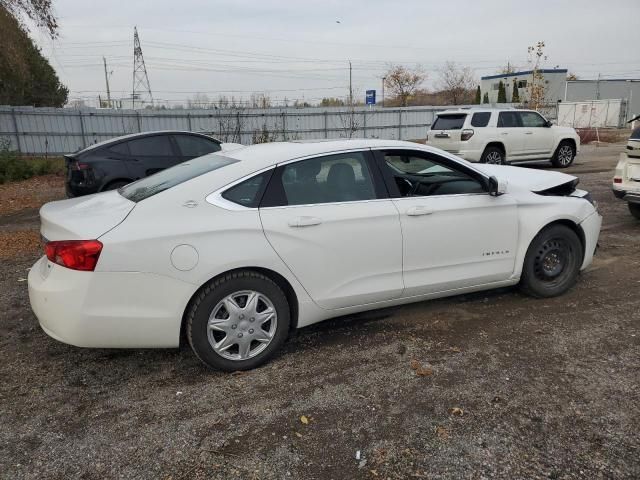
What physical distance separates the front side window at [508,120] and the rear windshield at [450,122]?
106 centimetres

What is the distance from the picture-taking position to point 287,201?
3633 mm

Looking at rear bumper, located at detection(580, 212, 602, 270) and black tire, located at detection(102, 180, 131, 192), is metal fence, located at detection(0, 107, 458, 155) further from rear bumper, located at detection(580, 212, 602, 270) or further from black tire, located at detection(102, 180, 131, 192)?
rear bumper, located at detection(580, 212, 602, 270)

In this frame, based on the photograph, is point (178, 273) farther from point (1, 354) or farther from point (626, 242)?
point (626, 242)

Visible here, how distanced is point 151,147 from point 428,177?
6.46 meters

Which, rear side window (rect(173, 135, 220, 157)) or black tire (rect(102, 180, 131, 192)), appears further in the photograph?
rear side window (rect(173, 135, 220, 157))

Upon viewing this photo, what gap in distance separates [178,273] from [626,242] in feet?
19.8

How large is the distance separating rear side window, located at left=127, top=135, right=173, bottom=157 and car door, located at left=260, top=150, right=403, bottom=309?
638 centimetres

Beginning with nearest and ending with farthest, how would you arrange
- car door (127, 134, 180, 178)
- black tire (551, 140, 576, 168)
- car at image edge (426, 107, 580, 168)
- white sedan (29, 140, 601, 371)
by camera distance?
white sedan (29, 140, 601, 371), car door (127, 134, 180, 178), car at image edge (426, 107, 580, 168), black tire (551, 140, 576, 168)

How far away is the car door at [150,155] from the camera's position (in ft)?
30.1

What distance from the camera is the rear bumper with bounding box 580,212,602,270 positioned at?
15.7 feet

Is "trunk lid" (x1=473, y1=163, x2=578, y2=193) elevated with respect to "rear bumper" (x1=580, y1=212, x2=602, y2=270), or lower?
elevated

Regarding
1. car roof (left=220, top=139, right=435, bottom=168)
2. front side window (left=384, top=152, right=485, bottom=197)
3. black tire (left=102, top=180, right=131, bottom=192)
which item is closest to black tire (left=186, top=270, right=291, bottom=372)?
car roof (left=220, top=139, right=435, bottom=168)

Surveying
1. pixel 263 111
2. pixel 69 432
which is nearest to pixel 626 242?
pixel 69 432

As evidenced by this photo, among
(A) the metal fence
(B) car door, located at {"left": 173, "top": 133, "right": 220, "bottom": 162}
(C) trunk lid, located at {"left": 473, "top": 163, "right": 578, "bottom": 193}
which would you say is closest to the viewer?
(C) trunk lid, located at {"left": 473, "top": 163, "right": 578, "bottom": 193}
